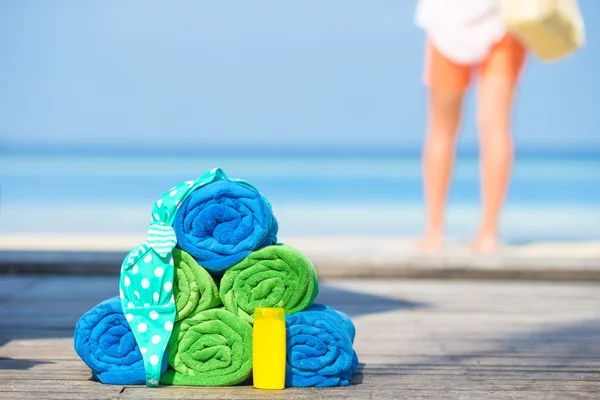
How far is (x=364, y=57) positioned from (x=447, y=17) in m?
28.1

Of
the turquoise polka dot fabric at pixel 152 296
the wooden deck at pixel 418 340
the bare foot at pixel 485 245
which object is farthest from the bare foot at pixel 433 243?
the turquoise polka dot fabric at pixel 152 296

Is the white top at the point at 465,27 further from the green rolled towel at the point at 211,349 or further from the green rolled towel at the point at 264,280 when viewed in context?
the green rolled towel at the point at 211,349

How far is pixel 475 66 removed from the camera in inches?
203

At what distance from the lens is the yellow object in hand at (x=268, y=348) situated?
231cm

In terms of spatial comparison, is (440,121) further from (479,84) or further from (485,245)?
(485,245)

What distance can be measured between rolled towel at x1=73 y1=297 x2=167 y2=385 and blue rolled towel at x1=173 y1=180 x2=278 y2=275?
0.81ft

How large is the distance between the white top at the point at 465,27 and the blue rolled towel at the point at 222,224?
2.84m

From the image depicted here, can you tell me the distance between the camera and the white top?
4.92m

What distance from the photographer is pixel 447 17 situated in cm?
498

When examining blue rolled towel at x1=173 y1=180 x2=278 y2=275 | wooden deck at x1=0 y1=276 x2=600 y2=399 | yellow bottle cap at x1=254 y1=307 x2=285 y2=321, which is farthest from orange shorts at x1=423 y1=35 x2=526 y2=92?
yellow bottle cap at x1=254 y1=307 x2=285 y2=321

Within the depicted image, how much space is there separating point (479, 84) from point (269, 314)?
3110 mm

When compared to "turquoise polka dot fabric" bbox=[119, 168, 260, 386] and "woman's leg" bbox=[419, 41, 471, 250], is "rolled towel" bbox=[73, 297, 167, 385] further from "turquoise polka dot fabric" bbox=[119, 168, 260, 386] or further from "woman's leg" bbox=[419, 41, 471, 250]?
"woman's leg" bbox=[419, 41, 471, 250]

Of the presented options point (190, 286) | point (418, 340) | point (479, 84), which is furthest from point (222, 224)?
point (479, 84)

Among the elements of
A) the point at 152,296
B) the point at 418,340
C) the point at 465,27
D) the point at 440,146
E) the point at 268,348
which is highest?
the point at 465,27
